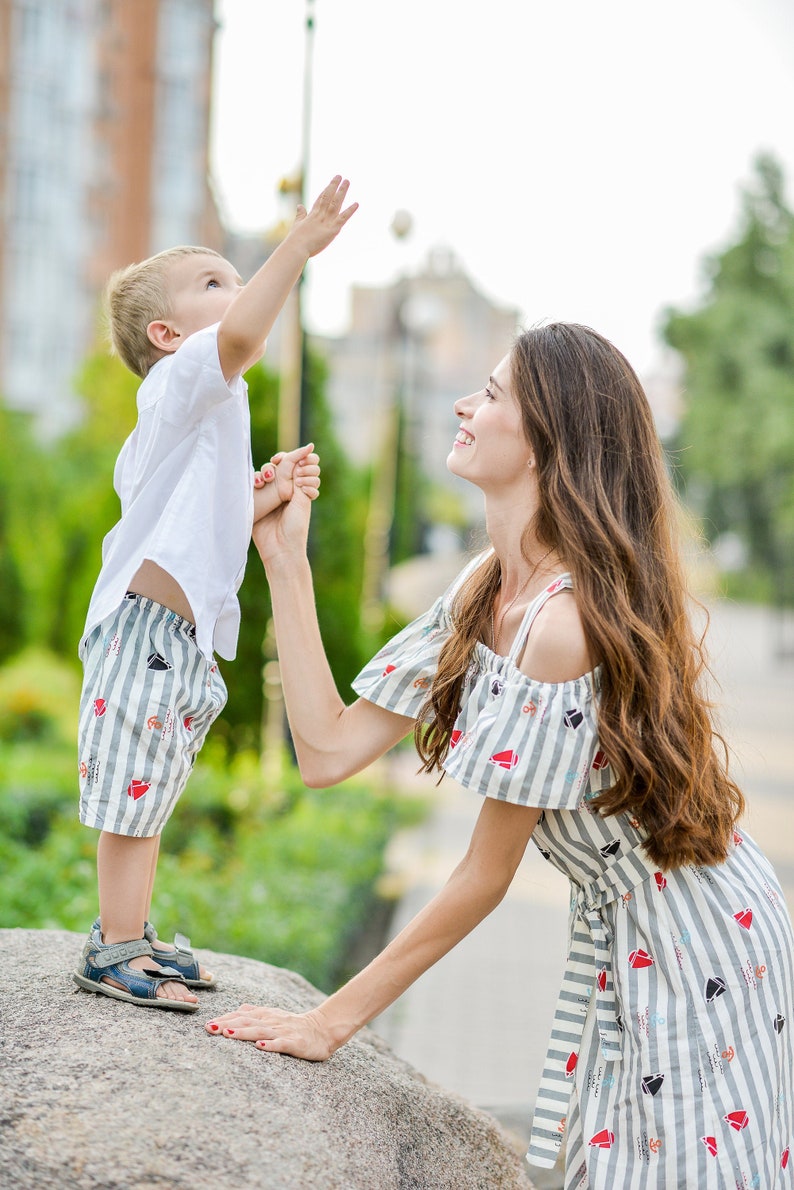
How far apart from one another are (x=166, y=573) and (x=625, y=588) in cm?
81

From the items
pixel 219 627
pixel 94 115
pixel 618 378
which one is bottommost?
pixel 219 627

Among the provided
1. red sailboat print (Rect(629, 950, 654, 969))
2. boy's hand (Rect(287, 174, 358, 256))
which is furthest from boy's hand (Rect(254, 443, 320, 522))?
red sailboat print (Rect(629, 950, 654, 969))

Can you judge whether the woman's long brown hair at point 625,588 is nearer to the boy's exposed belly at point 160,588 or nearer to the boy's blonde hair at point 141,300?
the boy's exposed belly at point 160,588

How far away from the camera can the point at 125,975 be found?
7.09ft

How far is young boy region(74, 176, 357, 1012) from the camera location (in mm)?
2148

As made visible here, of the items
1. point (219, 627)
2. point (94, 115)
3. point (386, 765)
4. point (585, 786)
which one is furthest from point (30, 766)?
point (94, 115)

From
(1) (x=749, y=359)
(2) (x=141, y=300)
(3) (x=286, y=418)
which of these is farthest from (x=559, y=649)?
(1) (x=749, y=359)

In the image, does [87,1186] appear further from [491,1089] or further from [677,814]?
[491,1089]

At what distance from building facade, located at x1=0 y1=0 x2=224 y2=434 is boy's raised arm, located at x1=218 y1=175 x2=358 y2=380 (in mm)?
30760

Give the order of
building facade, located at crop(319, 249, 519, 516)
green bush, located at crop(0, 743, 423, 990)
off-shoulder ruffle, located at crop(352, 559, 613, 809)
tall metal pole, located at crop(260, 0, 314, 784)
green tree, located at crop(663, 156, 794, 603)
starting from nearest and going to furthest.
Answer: off-shoulder ruffle, located at crop(352, 559, 613, 809) → green bush, located at crop(0, 743, 423, 990) → tall metal pole, located at crop(260, 0, 314, 784) → building facade, located at crop(319, 249, 519, 516) → green tree, located at crop(663, 156, 794, 603)

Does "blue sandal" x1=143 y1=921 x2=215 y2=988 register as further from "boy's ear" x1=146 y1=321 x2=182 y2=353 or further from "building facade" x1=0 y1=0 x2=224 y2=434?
"building facade" x1=0 y1=0 x2=224 y2=434

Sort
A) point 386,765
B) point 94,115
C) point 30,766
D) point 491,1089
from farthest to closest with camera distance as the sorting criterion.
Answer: point 94,115 → point 386,765 → point 30,766 → point 491,1089

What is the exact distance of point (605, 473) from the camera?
6.98 ft

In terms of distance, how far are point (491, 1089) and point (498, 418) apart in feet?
12.8
